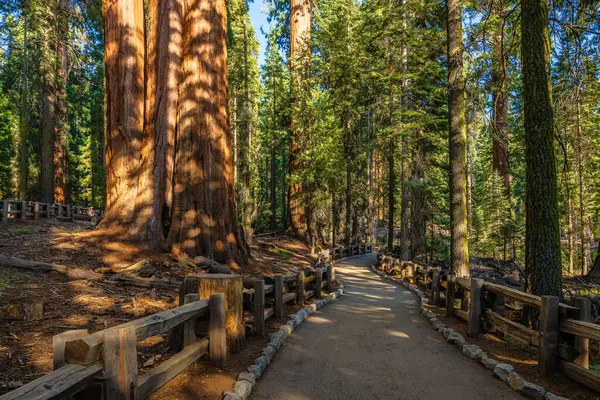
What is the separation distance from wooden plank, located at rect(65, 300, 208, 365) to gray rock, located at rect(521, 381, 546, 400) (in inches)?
151

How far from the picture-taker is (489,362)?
494 cm

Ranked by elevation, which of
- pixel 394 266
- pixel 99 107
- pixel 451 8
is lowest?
pixel 394 266

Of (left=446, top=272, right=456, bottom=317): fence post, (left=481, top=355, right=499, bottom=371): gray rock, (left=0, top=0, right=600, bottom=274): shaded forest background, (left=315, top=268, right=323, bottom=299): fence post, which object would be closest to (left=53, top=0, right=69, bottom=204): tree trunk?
(left=0, top=0, right=600, bottom=274): shaded forest background

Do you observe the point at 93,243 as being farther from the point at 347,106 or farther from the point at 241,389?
the point at 347,106

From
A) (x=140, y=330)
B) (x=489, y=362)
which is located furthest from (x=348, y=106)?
(x=140, y=330)

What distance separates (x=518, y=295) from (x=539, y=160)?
7.63 feet

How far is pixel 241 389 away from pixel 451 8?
458 inches

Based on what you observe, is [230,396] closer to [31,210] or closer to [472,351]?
[472,351]

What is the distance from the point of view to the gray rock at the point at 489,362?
4843mm

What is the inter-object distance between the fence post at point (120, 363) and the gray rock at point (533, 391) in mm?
4124

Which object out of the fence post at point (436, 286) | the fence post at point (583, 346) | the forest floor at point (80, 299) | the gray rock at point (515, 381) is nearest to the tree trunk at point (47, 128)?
the forest floor at point (80, 299)

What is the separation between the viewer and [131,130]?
9.93 meters

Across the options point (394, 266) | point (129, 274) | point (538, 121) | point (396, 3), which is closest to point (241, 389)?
point (129, 274)

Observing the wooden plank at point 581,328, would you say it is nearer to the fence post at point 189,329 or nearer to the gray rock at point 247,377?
the gray rock at point 247,377
